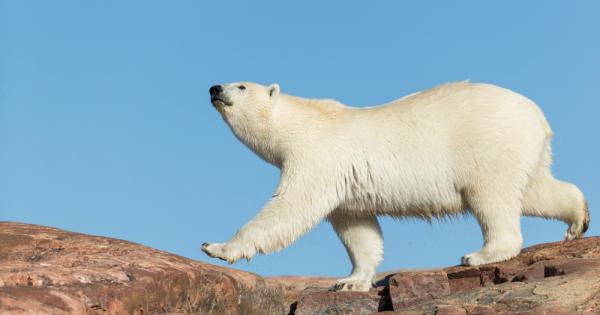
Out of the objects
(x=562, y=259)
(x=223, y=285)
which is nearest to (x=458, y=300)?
(x=562, y=259)

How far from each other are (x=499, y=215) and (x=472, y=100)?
157 centimetres

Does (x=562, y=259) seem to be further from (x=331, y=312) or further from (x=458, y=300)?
(x=331, y=312)

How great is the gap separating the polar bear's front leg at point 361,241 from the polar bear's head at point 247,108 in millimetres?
1403

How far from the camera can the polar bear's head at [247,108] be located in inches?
413

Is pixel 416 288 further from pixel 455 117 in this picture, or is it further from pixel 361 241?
pixel 455 117

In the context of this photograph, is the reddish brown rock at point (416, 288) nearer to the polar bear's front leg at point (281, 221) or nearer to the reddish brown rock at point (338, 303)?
the reddish brown rock at point (338, 303)

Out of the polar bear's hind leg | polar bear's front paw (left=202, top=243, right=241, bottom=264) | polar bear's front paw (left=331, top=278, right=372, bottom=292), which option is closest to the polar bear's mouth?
polar bear's front paw (left=202, top=243, right=241, bottom=264)

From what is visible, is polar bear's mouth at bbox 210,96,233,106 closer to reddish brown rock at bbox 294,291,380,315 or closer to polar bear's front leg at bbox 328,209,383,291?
polar bear's front leg at bbox 328,209,383,291

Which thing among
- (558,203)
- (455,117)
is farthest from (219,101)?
(558,203)

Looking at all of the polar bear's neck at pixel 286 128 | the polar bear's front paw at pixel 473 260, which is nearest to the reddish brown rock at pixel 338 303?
the polar bear's front paw at pixel 473 260

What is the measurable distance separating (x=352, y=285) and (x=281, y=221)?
1.35 meters

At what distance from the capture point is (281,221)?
954 cm

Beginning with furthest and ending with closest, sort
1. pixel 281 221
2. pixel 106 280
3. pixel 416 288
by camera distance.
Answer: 1. pixel 281 221
2. pixel 416 288
3. pixel 106 280

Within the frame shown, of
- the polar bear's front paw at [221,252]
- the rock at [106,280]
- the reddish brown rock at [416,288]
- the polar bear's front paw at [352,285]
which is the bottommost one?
the rock at [106,280]
